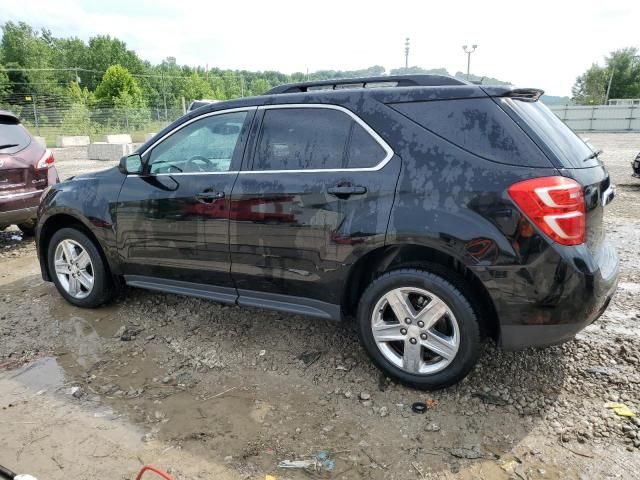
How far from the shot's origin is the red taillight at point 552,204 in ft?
8.16

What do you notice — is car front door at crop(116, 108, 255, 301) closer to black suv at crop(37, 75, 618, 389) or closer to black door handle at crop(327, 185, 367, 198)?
black suv at crop(37, 75, 618, 389)

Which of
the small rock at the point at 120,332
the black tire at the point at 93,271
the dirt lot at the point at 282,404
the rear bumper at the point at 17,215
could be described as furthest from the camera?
the rear bumper at the point at 17,215

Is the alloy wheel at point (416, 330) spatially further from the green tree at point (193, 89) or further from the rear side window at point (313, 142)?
the green tree at point (193, 89)

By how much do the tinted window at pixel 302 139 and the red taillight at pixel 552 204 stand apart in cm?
108

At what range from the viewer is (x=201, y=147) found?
146 inches

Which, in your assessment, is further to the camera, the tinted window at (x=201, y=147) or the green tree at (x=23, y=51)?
the green tree at (x=23, y=51)

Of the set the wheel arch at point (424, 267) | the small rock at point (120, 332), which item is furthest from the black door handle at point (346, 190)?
the small rock at point (120, 332)

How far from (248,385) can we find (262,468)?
0.78m

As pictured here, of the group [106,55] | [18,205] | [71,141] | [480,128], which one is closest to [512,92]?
[480,128]

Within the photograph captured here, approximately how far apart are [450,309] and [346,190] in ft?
3.01

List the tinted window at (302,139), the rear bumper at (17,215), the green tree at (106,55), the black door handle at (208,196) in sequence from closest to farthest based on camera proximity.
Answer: the tinted window at (302,139), the black door handle at (208,196), the rear bumper at (17,215), the green tree at (106,55)

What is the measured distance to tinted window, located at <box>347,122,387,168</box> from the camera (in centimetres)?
292

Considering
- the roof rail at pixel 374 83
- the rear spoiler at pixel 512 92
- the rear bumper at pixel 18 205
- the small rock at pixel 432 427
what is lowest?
the small rock at pixel 432 427

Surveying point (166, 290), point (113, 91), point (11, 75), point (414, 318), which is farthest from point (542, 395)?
point (11, 75)
